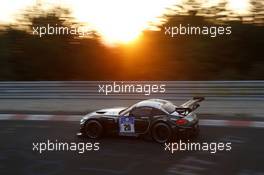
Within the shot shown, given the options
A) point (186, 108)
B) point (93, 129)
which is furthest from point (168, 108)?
point (93, 129)

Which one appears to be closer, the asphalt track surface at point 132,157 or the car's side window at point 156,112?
the asphalt track surface at point 132,157

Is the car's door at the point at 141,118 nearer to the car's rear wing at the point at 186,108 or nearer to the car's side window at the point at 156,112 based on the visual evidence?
the car's side window at the point at 156,112

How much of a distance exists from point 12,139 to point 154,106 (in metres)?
3.14

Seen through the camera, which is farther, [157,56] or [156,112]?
[157,56]

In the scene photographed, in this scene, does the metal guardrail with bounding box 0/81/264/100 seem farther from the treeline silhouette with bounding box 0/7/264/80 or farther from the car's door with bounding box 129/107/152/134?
the car's door with bounding box 129/107/152/134

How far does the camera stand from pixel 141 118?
9367mm

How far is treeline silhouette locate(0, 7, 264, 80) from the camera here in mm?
15516

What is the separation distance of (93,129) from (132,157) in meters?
1.48

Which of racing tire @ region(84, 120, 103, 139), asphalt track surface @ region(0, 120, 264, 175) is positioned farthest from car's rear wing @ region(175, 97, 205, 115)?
racing tire @ region(84, 120, 103, 139)

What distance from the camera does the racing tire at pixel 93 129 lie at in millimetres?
9727

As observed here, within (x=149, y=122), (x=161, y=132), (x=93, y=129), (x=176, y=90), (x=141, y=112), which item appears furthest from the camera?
(x=176, y=90)

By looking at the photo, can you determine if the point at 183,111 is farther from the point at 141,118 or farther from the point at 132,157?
the point at 132,157

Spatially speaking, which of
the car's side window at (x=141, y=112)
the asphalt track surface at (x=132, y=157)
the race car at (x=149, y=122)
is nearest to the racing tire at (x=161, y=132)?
the race car at (x=149, y=122)

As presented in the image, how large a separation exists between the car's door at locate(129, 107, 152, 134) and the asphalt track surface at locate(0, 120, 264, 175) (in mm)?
249
